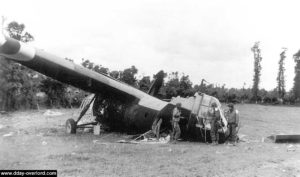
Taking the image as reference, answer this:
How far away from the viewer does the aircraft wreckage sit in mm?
14172

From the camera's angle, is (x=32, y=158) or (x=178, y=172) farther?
(x=32, y=158)

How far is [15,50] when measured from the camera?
1191cm

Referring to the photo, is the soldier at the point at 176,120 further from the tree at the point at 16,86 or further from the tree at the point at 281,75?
the tree at the point at 281,75

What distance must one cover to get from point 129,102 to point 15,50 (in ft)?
19.8

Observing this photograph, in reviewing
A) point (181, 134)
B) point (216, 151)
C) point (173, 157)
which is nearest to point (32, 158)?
point (173, 157)

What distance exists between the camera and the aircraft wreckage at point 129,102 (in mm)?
14172

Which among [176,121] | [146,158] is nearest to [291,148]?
[176,121]

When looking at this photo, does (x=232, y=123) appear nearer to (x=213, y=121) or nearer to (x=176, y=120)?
(x=213, y=121)

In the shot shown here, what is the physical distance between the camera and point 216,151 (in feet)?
41.9

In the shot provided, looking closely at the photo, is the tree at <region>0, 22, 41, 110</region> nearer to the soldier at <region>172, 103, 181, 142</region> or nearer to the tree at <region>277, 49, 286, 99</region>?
the soldier at <region>172, 103, 181, 142</region>

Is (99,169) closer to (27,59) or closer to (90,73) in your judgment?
(27,59)

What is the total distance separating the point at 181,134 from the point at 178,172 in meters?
6.77

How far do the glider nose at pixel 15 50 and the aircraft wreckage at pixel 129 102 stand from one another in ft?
0.34

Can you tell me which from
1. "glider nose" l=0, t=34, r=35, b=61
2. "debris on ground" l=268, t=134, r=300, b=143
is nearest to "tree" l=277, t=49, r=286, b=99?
"debris on ground" l=268, t=134, r=300, b=143
